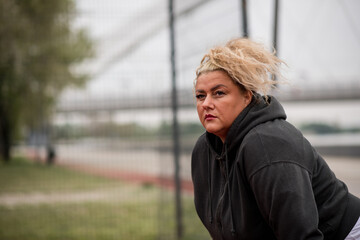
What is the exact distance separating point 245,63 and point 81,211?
6.58 metres

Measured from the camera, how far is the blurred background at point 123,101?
389cm

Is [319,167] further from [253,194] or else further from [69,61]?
[69,61]

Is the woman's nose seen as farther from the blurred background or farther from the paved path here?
the paved path

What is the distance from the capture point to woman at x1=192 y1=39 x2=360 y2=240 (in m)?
1.46

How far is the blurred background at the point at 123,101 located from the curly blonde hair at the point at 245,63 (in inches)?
8.2

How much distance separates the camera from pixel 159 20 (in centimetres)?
548

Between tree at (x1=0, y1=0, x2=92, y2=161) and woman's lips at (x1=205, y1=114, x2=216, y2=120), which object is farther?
tree at (x1=0, y1=0, x2=92, y2=161)

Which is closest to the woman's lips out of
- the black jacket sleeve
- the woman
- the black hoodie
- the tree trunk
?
the woman

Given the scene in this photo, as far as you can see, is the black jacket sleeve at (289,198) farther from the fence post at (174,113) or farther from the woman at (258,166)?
the fence post at (174,113)

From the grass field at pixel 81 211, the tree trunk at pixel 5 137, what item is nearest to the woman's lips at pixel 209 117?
the grass field at pixel 81 211

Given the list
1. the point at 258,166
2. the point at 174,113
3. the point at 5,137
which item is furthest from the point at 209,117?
the point at 5,137

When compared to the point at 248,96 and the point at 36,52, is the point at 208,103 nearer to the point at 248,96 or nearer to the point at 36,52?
the point at 248,96

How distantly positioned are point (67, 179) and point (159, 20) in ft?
11.7

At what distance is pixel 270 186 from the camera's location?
1464 mm
